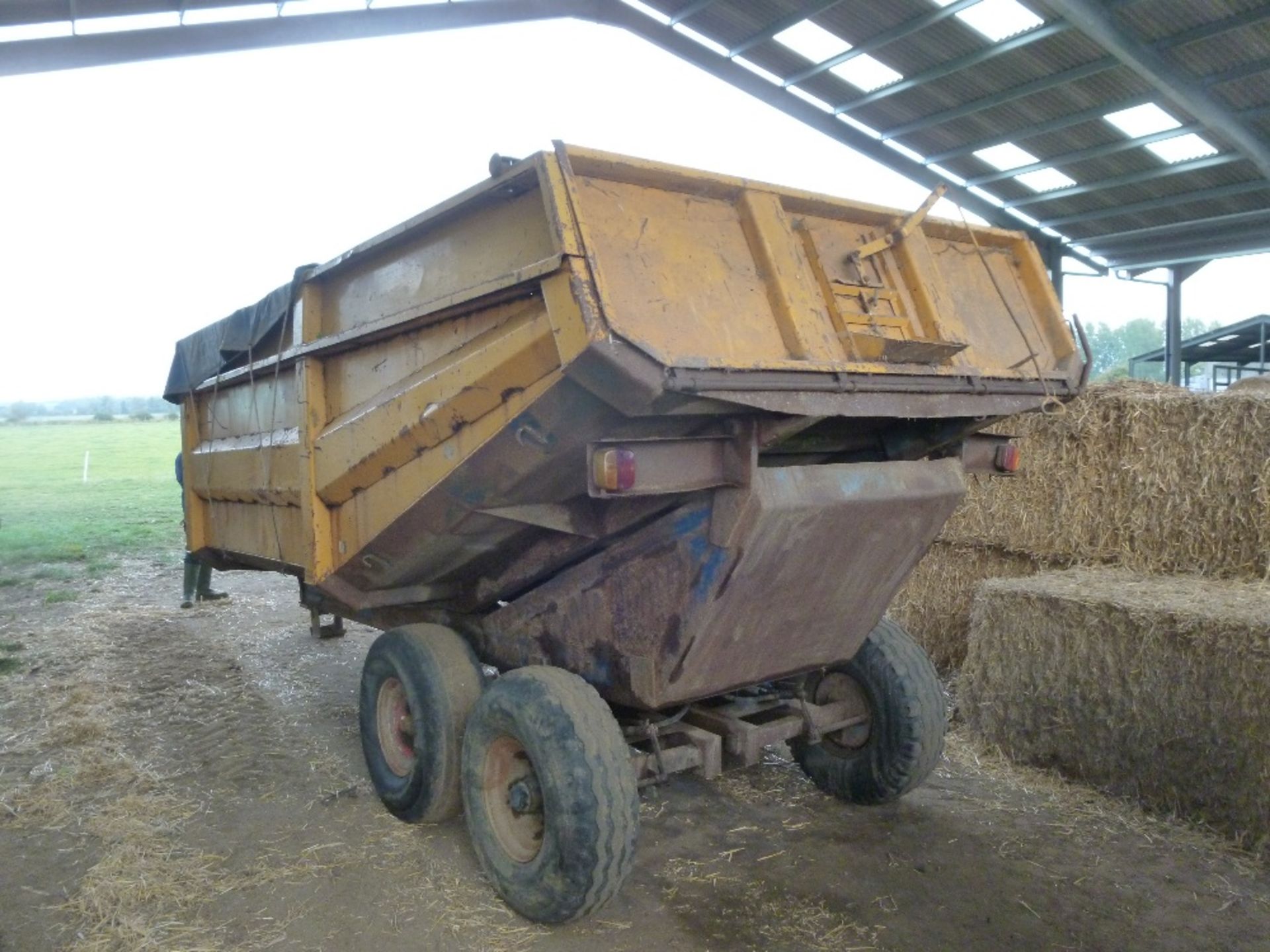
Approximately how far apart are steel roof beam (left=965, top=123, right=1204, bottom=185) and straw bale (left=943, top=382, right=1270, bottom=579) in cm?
464

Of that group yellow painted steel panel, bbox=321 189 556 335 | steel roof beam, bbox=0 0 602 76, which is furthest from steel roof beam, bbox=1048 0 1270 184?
yellow painted steel panel, bbox=321 189 556 335

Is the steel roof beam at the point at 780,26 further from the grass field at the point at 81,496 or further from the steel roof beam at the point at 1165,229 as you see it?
the grass field at the point at 81,496

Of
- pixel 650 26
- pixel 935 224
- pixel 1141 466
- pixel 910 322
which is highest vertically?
pixel 650 26

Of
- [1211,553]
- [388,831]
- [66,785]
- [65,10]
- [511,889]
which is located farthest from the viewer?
[65,10]

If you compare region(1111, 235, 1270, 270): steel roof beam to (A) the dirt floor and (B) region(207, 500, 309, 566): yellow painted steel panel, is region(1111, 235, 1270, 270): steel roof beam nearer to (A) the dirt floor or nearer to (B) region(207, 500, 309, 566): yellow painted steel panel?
(A) the dirt floor

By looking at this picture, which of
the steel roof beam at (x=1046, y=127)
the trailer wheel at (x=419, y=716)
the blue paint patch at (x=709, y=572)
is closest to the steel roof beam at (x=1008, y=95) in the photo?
the steel roof beam at (x=1046, y=127)

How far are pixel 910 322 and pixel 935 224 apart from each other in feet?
1.95

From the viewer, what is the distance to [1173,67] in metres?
8.43

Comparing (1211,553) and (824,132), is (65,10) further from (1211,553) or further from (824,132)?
(1211,553)

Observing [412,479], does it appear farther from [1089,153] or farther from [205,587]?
[1089,153]

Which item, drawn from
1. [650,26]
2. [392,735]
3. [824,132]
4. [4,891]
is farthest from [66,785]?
[824,132]

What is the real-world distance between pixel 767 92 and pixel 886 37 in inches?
76.2

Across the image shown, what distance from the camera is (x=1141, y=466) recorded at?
608 cm

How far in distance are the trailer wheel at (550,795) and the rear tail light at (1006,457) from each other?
2.09m
